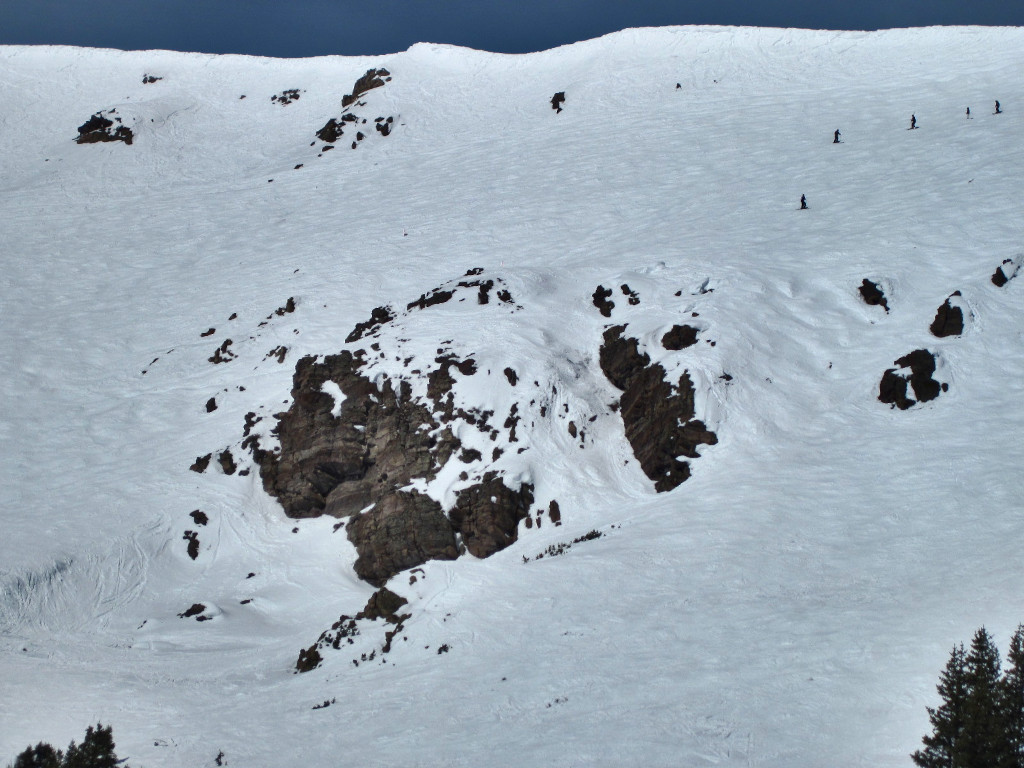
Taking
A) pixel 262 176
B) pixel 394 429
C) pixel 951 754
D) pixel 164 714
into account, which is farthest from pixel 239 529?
pixel 262 176

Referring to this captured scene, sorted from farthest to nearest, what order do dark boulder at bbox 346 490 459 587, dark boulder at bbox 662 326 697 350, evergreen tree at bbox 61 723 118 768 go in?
1. dark boulder at bbox 662 326 697 350
2. dark boulder at bbox 346 490 459 587
3. evergreen tree at bbox 61 723 118 768

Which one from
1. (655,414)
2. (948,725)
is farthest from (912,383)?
(948,725)

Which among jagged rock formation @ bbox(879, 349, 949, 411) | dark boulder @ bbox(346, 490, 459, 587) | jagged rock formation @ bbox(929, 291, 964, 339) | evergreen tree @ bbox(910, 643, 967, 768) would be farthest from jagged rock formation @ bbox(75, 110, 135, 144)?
evergreen tree @ bbox(910, 643, 967, 768)

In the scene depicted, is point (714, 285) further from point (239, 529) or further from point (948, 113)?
point (948, 113)

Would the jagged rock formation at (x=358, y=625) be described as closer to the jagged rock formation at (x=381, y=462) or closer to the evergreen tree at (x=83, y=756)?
the jagged rock formation at (x=381, y=462)

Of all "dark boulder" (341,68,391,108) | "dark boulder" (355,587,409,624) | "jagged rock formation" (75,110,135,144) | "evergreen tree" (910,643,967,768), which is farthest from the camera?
"dark boulder" (341,68,391,108)

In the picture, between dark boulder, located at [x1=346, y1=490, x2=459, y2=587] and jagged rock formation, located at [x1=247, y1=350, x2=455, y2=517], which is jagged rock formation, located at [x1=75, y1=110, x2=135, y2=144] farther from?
dark boulder, located at [x1=346, y1=490, x2=459, y2=587]
